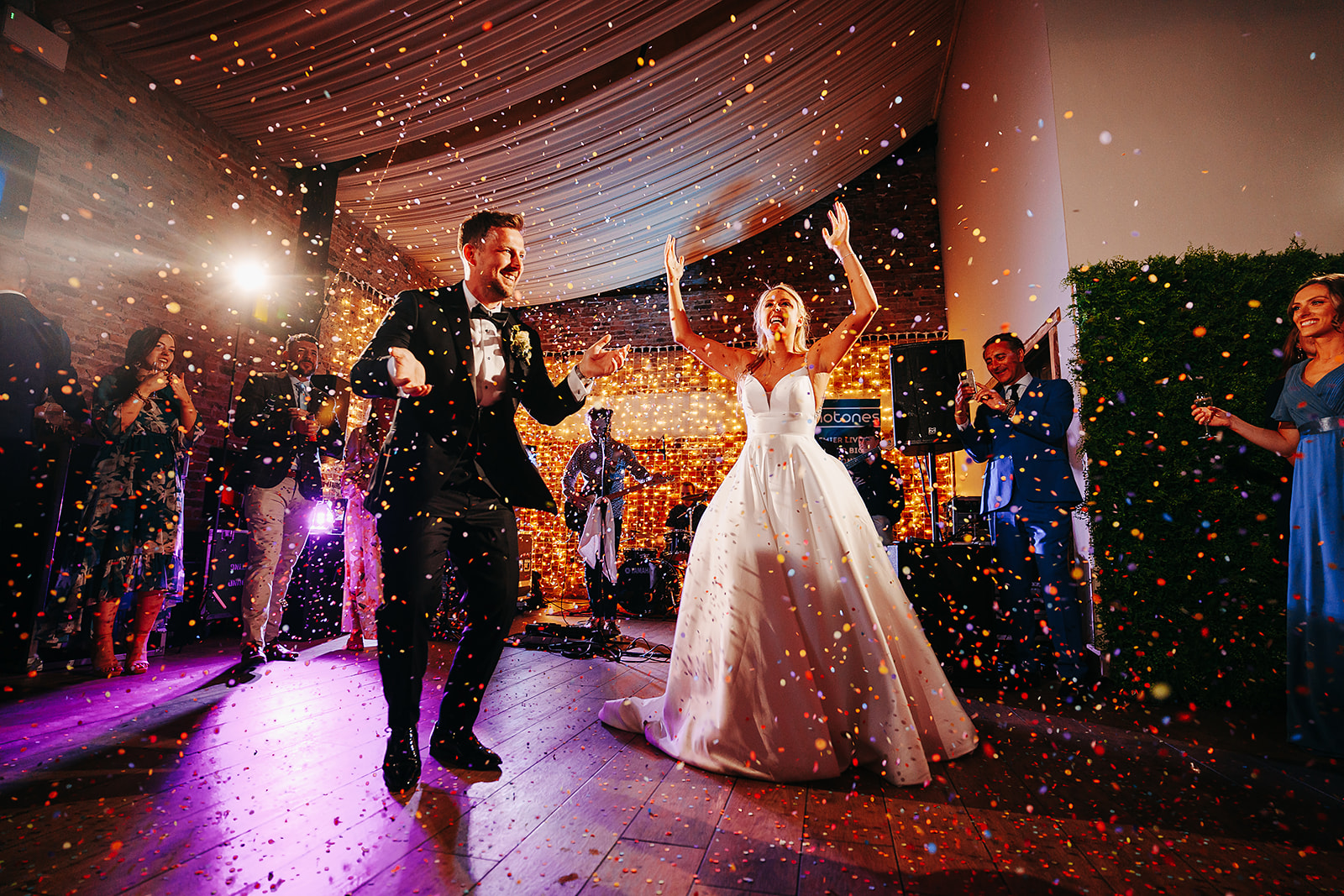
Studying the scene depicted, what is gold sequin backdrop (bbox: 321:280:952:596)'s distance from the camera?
7723 millimetres

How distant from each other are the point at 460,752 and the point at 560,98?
5.09 metres

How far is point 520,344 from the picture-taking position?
2102 mm

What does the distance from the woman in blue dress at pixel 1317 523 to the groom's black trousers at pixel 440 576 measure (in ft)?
10.0

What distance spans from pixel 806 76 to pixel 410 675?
20.5ft

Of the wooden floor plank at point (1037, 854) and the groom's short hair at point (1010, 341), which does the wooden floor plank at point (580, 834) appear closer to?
the wooden floor plank at point (1037, 854)

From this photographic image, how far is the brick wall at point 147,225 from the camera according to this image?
3947mm

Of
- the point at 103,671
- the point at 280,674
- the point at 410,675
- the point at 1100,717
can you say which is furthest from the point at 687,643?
the point at 103,671

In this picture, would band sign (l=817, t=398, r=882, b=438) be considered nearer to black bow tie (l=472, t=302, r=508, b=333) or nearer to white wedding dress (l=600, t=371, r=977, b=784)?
white wedding dress (l=600, t=371, r=977, b=784)

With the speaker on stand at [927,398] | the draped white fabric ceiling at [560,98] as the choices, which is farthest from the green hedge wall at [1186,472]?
the draped white fabric ceiling at [560,98]

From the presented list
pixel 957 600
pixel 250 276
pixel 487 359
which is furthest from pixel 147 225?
pixel 957 600

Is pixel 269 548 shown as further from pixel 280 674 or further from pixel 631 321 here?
pixel 631 321

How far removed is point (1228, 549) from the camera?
3051 mm

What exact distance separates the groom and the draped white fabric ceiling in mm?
3314

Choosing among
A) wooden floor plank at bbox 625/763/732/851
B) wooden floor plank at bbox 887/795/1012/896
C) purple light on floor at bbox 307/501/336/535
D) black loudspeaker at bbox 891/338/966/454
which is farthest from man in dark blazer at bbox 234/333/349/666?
black loudspeaker at bbox 891/338/966/454
